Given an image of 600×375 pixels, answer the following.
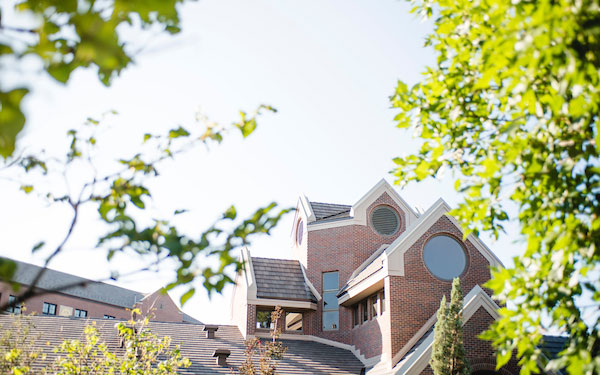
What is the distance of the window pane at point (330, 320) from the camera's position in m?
22.6

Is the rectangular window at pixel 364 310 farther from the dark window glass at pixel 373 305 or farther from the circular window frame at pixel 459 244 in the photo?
the circular window frame at pixel 459 244

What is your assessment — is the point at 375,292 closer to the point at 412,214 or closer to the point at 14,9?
the point at 412,214

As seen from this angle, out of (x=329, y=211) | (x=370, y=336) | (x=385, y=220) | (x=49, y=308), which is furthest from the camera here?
(x=49, y=308)

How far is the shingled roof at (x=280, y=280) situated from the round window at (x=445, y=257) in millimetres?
5935

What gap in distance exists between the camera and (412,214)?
23.9 metres

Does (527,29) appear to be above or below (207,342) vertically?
above

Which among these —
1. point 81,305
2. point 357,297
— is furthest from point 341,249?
point 81,305

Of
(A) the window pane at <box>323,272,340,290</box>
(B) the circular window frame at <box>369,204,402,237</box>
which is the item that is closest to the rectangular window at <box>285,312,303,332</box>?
(A) the window pane at <box>323,272,340,290</box>

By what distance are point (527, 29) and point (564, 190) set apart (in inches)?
69.6

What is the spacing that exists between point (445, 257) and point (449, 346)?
488 cm

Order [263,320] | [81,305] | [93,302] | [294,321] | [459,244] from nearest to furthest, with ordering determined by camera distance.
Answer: [459,244], [263,320], [294,321], [81,305], [93,302]

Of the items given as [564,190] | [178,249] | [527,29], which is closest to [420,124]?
[564,190]

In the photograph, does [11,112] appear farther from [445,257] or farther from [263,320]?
[263,320]

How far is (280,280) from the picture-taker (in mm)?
23531
